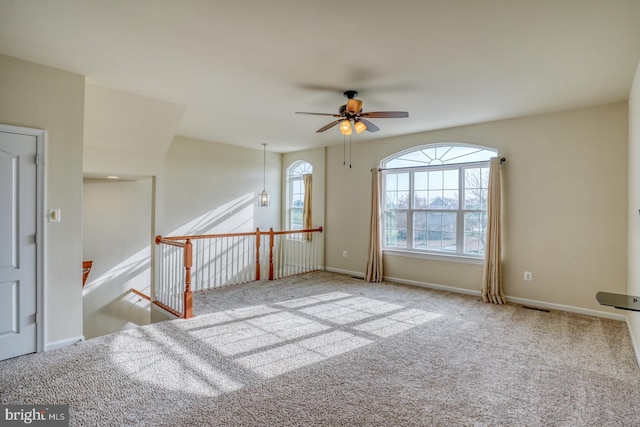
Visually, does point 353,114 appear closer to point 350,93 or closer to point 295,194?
point 350,93

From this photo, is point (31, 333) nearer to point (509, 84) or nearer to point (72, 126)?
point (72, 126)

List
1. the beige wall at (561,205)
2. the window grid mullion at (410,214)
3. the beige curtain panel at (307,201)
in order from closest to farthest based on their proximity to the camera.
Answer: the beige wall at (561,205), the window grid mullion at (410,214), the beige curtain panel at (307,201)

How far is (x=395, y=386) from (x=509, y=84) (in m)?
3.23

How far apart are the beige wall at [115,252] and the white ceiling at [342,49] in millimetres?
2512

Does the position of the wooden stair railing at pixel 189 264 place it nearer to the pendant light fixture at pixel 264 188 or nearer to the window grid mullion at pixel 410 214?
the pendant light fixture at pixel 264 188

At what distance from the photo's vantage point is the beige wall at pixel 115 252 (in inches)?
220

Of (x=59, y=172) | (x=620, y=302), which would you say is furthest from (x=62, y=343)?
(x=620, y=302)

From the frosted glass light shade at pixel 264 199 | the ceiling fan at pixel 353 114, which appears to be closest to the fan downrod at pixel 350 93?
the ceiling fan at pixel 353 114

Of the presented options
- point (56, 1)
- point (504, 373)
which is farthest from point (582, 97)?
point (56, 1)

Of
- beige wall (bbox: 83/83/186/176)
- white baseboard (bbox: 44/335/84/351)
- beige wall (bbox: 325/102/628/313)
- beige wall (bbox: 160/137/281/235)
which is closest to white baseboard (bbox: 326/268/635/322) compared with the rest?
beige wall (bbox: 325/102/628/313)

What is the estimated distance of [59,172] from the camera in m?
3.29

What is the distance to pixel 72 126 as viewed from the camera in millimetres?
3350

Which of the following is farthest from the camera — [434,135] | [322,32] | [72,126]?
[434,135]

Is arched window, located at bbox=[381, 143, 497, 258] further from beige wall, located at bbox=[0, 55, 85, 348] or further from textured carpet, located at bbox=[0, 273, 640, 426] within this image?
beige wall, located at bbox=[0, 55, 85, 348]
